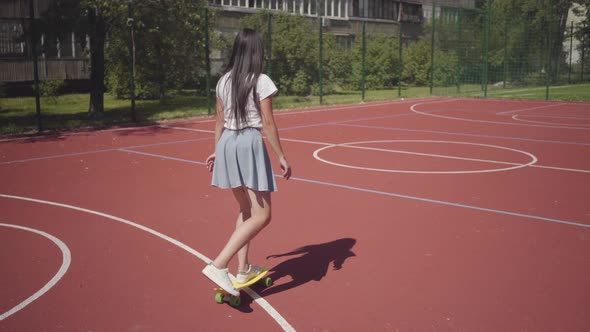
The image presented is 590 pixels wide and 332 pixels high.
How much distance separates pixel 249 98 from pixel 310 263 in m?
1.74

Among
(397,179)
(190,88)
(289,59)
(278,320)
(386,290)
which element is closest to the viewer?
(278,320)

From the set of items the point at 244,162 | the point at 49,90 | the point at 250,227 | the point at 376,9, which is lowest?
the point at 250,227

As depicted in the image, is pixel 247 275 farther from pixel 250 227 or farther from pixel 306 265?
pixel 306 265

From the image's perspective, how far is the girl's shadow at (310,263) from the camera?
484 centimetres

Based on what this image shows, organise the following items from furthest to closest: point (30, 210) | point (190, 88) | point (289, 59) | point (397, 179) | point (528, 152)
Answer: point (190, 88) < point (289, 59) < point (528, 152) < point (397, 179) < point (30, 210)

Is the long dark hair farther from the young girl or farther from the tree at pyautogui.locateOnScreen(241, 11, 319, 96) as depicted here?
the tree at pyautogui.locateOnScreen(241, 11, 319, 96)

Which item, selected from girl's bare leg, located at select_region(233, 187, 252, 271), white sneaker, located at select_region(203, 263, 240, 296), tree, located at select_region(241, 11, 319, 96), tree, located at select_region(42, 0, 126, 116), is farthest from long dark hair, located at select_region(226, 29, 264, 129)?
tree, located at select_region(241, 11, 319, 96)

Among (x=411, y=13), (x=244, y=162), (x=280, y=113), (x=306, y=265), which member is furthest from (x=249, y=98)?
(x=411, y=13)

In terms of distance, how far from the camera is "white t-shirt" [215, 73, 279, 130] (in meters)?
4.14

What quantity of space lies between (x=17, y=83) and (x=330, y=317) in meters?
25.2

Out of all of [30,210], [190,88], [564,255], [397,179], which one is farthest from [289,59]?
[564,255]

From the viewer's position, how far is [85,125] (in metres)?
15.6

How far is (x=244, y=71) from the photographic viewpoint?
13.6 ft

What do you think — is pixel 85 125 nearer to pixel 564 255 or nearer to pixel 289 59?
pixel 289 59
